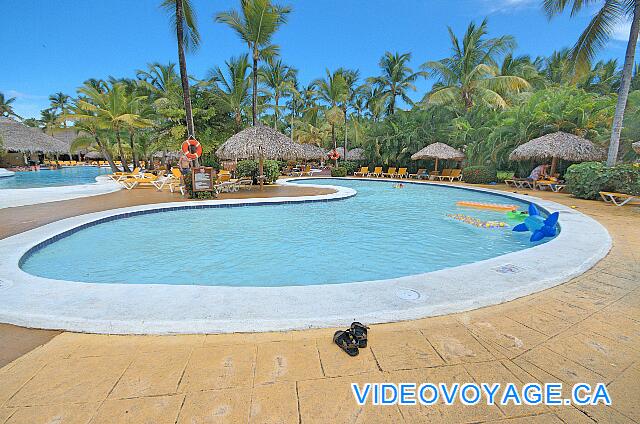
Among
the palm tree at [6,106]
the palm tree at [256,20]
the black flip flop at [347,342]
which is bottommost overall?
Result: the black flip flop at [347,342]

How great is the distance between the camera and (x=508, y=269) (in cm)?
375

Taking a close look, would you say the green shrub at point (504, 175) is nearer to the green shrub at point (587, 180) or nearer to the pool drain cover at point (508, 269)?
the green shrub at point (587, 180)

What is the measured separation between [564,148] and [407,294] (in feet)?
48.7

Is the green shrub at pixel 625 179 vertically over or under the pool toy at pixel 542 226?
over

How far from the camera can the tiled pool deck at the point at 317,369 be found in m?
1.68

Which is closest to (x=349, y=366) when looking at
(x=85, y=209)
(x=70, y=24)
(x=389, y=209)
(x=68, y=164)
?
(x=389, y=209)

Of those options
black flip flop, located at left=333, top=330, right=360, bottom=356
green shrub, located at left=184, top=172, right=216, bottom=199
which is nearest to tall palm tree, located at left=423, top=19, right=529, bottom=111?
green shrub, located at left=184, top=172, right=216, bottom=199

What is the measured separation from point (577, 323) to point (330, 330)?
6.94 feet

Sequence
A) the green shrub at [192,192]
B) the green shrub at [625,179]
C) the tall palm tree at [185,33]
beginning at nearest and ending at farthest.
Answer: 1. the green shrub at [625,179]
2. the green shrub at [192,192]
3. the tall palm tree at [185,33]

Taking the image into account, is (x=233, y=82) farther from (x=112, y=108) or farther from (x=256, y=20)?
(x=112, y=108)

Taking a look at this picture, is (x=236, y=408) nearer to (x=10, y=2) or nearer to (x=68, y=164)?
(x=10, y=2)

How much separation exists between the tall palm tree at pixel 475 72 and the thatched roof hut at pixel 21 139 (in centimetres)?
3381

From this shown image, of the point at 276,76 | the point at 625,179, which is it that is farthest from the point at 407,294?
the point at 276,76

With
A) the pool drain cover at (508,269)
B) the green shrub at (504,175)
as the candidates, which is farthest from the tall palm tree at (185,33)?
the green shrub at (504,175)
